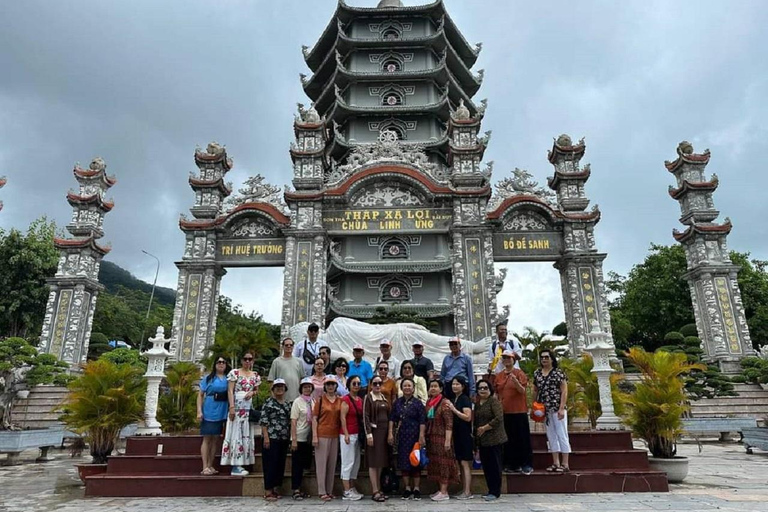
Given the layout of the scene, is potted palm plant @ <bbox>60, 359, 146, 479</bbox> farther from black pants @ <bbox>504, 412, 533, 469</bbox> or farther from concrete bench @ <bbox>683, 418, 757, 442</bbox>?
concrete bench @ <bbox>683, 418, 757, 442</bbox>

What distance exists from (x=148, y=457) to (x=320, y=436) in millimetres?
2416

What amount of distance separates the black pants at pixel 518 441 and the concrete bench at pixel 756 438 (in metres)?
5.65

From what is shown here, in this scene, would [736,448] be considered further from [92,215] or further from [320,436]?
[92,215]

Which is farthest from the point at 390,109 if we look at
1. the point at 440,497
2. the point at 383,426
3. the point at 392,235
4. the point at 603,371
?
the point at 440,497

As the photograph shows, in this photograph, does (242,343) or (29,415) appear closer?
(242,343)

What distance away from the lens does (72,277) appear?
17.2 meters

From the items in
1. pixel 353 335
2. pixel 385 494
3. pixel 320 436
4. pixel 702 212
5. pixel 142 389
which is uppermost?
pixel 702 212

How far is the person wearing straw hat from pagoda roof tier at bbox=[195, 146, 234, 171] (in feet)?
51.0

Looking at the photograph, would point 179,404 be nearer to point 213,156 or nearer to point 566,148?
point 213,156

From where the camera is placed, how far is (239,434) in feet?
18.0

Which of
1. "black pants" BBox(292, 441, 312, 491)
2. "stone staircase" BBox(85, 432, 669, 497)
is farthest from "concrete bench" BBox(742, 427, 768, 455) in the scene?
"black pants" BBox(292, 441, 312, 491)

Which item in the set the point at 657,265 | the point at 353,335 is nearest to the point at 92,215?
the point at 353,335

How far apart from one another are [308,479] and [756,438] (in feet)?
25.9

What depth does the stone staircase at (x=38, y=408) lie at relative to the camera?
12461 millimetres
